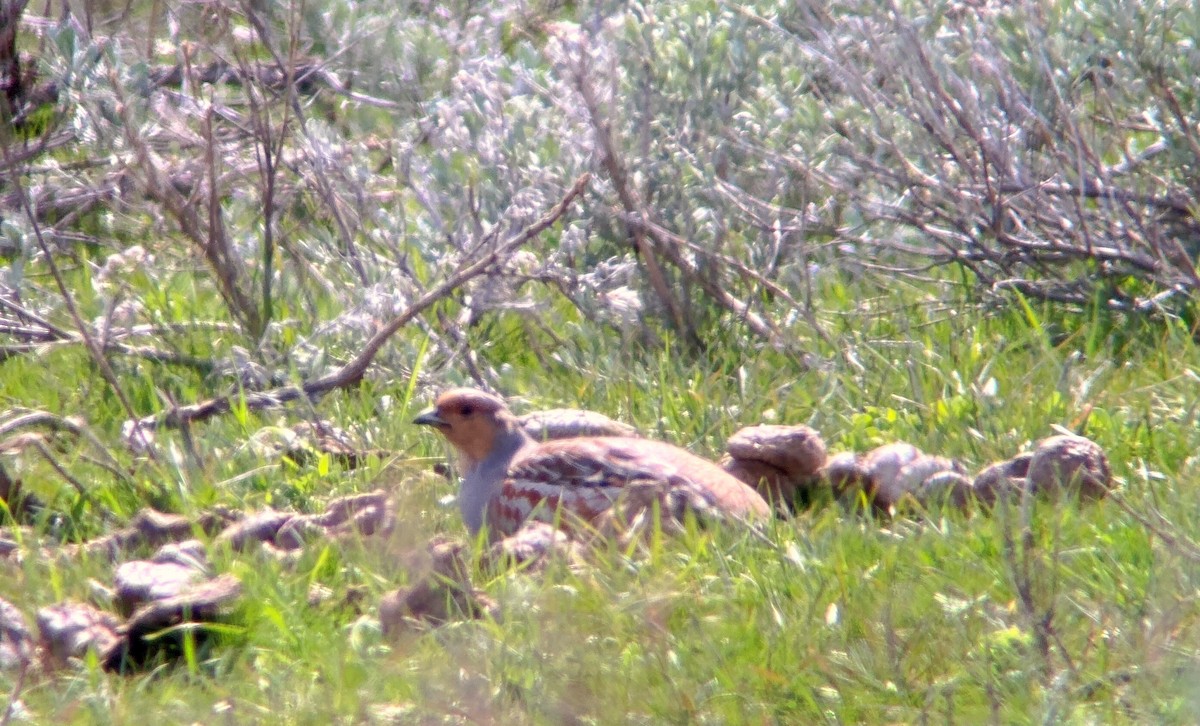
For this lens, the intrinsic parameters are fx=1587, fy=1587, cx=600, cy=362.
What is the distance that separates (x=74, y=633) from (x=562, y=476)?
159cm

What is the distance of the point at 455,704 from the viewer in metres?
3.62

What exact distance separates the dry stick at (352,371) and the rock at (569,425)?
59cm

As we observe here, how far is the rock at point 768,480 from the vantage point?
203 inches

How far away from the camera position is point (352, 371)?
A: 20.5ft

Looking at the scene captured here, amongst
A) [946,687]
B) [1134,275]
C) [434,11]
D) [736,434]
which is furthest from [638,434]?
[434,11]

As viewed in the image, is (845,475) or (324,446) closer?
(845,475)

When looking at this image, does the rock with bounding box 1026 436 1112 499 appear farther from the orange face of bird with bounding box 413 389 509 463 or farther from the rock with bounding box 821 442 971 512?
the orange face of bird with bounding box 413 389 509 463

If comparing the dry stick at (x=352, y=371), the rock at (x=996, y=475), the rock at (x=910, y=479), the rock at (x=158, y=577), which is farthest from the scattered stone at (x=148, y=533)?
the rock at (x=996, y=475)

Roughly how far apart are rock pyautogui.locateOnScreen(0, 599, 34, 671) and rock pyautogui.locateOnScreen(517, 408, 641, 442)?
6.59 ft

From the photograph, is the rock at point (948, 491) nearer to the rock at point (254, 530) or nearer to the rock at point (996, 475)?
the rock at point (996, 475)

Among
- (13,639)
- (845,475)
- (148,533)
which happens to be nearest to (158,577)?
(13,639)

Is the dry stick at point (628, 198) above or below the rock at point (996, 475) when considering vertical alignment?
above

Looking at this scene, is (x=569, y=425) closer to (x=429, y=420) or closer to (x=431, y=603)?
(x=429, y=420)

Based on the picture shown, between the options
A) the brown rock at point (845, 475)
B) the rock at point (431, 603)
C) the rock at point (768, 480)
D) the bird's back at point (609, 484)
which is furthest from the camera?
the rock at point (768, 480)
